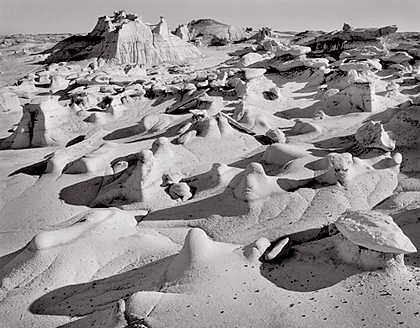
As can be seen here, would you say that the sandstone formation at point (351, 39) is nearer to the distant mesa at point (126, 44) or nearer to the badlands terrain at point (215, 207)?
the badlands terrain at point (215, 207)

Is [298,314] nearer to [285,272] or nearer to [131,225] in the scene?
[285,272]

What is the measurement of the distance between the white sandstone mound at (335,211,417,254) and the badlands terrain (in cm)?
2

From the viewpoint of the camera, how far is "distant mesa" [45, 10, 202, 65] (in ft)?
87.6

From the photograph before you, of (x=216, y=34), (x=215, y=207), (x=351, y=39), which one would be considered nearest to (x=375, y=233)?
(x=215, y=207)

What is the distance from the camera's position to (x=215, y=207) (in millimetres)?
7875

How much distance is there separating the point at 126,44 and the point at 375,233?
24.8 m

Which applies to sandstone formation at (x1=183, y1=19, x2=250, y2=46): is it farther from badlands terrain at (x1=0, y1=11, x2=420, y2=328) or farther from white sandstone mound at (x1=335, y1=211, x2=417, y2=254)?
white sandstone mound at (x1=335, y1=211, x2=417, y2=254)

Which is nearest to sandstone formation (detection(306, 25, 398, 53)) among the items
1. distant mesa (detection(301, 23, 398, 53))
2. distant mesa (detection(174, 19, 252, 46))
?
distant mesa (detection(301, 23, 398, 53))

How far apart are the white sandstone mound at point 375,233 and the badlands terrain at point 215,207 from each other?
2 centimetres

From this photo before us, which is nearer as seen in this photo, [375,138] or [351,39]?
[375,138]

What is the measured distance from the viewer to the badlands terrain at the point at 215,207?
4.84 meters

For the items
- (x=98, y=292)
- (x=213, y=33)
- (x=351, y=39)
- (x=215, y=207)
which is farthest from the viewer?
(x=213, y=33)

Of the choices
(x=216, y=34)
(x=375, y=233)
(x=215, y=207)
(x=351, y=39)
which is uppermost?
(x=216, y=34)

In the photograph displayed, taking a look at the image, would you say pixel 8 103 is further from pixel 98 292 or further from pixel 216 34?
pixel 216 34
